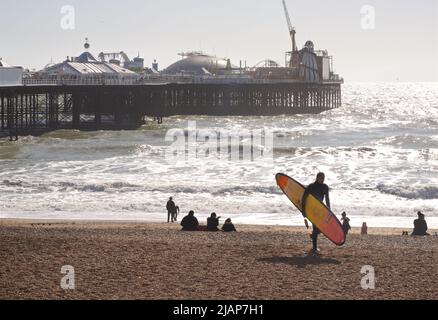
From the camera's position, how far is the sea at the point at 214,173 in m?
21.5

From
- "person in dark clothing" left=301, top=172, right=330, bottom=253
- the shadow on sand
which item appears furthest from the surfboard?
Answer: the shadow on sand

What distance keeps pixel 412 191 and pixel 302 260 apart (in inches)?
642

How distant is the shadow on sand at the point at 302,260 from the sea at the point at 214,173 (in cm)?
987

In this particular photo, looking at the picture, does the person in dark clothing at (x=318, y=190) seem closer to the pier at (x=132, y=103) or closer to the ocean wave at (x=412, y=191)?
the ocean wave at (x=412, y=191)

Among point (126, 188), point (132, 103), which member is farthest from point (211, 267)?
point (132, 103)

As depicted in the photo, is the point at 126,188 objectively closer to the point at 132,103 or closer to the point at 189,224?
the point at 189,224

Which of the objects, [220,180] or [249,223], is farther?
[220,180]

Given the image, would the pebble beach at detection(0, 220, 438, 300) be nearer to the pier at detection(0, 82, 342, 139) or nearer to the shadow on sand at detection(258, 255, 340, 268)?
the shadow on sand at detection(258, 255, 340, 268)

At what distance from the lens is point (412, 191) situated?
24547 millimetres

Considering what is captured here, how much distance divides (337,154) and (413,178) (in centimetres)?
966

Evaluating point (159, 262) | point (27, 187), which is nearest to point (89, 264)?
point (159, 262)

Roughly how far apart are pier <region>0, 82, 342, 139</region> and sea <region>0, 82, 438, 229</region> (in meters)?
2.22
